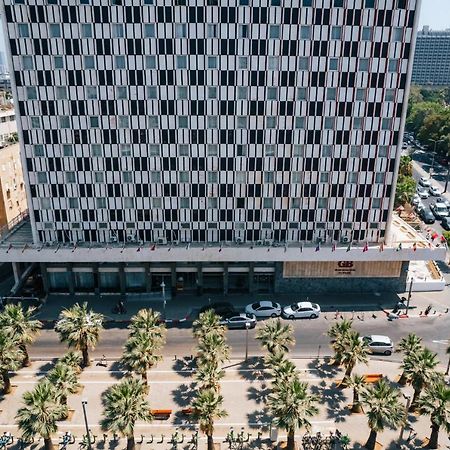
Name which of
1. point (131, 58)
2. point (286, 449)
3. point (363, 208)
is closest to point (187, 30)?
point (131, 58)

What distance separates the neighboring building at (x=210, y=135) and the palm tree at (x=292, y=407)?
2866 centimetres

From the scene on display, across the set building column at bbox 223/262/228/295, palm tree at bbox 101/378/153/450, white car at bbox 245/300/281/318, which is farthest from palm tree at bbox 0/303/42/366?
white car at bbox 245/300/281/318

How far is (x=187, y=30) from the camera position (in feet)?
197

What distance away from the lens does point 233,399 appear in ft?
169

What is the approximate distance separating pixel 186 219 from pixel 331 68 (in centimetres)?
3062

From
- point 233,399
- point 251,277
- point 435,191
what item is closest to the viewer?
point 233,399

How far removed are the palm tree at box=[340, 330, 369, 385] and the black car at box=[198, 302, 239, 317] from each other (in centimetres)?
2067

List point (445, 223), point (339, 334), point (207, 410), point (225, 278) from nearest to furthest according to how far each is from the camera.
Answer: point (207, 410)
point (339, 334)
point (225, 278)
point (445, 223)

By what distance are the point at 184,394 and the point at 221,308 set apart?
663 inches

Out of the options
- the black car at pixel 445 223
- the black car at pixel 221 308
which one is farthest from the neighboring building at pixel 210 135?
the black car at pixel 445 223

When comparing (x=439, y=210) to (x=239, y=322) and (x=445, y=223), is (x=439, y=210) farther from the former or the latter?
(x=239, y=322)

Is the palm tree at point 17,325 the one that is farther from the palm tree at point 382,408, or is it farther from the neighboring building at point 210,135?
the palm tree at point 382,408

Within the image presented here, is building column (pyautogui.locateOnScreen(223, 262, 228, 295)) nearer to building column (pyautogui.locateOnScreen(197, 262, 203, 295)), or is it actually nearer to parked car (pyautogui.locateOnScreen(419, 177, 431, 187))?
building column (pyautogui.locateOnScreen(197, 262, 203, 295))

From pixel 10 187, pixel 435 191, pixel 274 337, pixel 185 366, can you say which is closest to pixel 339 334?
pixel 274 337
